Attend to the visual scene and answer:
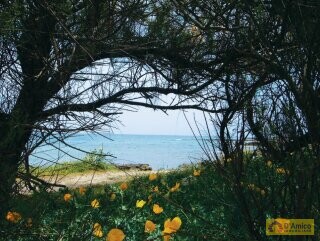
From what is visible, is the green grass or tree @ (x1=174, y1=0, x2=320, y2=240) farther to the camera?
the green grass

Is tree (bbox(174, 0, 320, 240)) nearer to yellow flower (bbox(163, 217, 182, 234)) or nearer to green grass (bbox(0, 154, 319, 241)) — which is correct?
green grass (bbox(0, 154, 319, 241))

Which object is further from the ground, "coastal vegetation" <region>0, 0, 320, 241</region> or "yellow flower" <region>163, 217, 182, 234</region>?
"coastal vegetation" <region>0, 0, 320, 241</region>

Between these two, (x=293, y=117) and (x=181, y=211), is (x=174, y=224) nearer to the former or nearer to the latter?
(x=293, y=117)

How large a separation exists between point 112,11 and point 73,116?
0.77 meters

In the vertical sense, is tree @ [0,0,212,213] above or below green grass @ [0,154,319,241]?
above

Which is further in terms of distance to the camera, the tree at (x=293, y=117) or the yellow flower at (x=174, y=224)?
the yellow flower at (x=174, y=224)

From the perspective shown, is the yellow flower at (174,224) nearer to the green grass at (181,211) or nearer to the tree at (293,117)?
the green grass at (181,211)

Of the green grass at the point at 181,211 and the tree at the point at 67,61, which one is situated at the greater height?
the tree at the point at 67,61

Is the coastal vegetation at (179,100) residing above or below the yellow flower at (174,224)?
above

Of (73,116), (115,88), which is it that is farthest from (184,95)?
(73,116)

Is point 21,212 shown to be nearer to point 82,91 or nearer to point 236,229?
point 82,91

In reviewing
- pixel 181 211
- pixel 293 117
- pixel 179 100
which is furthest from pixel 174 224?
pixel 179 100

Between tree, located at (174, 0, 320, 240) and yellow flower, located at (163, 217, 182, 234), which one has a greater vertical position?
tree, located at (174, 0, 320, 240)

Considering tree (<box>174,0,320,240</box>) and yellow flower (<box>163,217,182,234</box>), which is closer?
tree (<box>174,0,320,240</box>)
